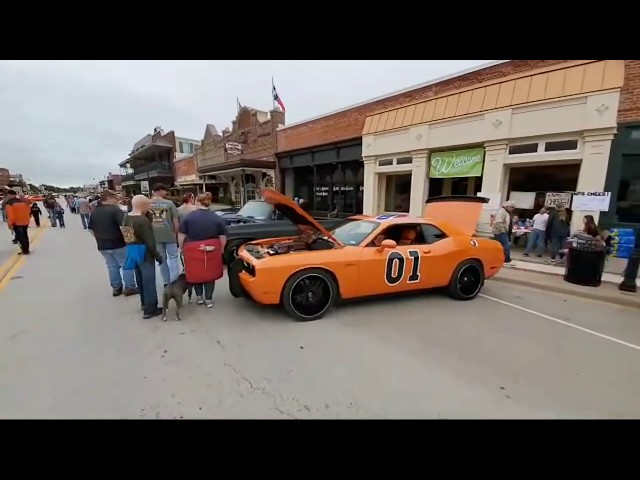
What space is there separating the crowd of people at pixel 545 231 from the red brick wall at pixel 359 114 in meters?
4.19

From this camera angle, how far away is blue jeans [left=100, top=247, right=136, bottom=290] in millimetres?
5137

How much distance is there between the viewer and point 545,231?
26.8 feet

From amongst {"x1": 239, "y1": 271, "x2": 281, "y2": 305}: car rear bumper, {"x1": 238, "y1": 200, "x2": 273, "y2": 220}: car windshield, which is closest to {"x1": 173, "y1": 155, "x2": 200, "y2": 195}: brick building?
{"x1": 238, "y1": 200, "x2": 273, "y2": 220}: car windshield

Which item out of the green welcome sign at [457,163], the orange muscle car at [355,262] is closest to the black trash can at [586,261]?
the orange muscle car at [355,262]

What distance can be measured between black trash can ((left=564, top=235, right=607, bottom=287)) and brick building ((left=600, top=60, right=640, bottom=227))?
295 centimetres

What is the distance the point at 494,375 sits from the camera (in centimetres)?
283

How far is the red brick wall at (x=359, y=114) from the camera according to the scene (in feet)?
29.5

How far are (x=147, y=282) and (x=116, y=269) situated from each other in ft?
4.85

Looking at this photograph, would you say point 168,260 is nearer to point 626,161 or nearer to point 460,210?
point 460,210

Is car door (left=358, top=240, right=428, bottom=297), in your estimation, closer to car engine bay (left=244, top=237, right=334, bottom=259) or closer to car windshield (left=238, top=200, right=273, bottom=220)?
car engine bay (left=244, top=237, right=334, bottom=259)

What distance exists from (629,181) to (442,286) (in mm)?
6634
